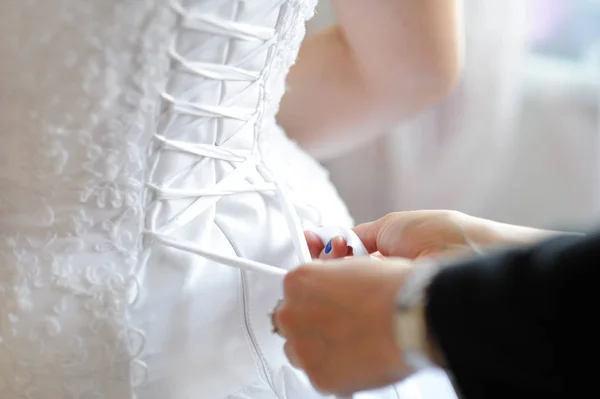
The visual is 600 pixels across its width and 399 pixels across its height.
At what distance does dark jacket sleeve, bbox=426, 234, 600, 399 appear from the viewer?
0.30m

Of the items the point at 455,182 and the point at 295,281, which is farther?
the point at 455,182

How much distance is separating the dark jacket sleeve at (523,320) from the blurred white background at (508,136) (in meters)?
0.75

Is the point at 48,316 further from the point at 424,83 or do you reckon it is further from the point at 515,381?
the point at 424,83

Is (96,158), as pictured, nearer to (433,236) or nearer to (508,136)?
(433,236)

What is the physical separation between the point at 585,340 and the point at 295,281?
0.19 m

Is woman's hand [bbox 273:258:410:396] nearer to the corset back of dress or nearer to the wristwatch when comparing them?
the wristwatch

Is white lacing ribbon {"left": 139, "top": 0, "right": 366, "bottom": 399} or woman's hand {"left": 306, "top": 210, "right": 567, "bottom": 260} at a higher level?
white lacing ribbon {"left": 139, "top": 0, "right": 366, "bottom": 399}

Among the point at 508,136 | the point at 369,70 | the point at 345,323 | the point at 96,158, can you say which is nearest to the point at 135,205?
the point at 96,158

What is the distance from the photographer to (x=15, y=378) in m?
0.46

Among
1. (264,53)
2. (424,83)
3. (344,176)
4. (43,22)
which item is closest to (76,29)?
(43,22)

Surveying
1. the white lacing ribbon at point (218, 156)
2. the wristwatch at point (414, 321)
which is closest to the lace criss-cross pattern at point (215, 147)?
the white lacing ribbon at point (218, 156)

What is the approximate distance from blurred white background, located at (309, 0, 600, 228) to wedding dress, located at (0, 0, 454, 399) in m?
0.57

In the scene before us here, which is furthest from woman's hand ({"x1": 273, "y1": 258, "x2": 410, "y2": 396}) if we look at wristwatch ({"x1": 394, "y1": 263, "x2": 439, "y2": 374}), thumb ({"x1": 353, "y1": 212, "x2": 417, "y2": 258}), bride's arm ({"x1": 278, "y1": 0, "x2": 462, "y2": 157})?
bride's arm ({"x1": 278, "y1": 0, "x2": 462, "y2": 157})

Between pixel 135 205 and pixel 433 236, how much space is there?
0.73ft
